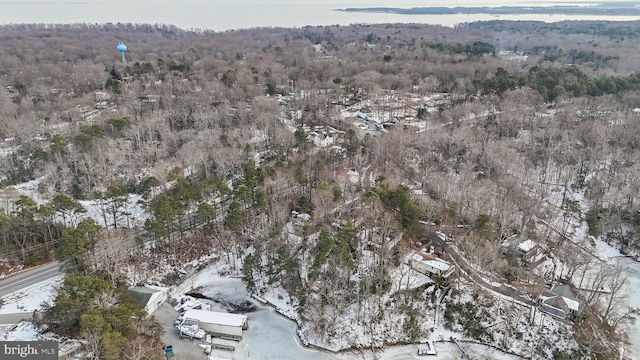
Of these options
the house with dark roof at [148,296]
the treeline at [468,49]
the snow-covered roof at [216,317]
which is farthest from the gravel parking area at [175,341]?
the treeline at [468,49]

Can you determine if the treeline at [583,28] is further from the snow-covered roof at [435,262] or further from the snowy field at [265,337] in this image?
A: the snowy field at [265,337]

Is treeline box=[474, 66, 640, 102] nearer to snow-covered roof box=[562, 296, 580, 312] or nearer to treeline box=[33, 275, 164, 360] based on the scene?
snow-covered roof box=[562, 296, 580, 312]

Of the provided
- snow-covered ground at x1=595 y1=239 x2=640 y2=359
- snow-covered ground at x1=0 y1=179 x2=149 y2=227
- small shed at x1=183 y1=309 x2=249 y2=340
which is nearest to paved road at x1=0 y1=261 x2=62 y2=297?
snow-covered ground at x1=0 y1=179 x2=149 y2=227

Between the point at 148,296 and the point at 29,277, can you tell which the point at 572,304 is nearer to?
the point at 148,296

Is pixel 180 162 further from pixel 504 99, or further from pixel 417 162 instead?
pixel 504 99

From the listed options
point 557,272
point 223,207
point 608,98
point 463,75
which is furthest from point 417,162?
point 463,75

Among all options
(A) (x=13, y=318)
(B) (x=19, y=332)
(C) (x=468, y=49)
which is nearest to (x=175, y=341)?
(B) (x=19, y=332)
